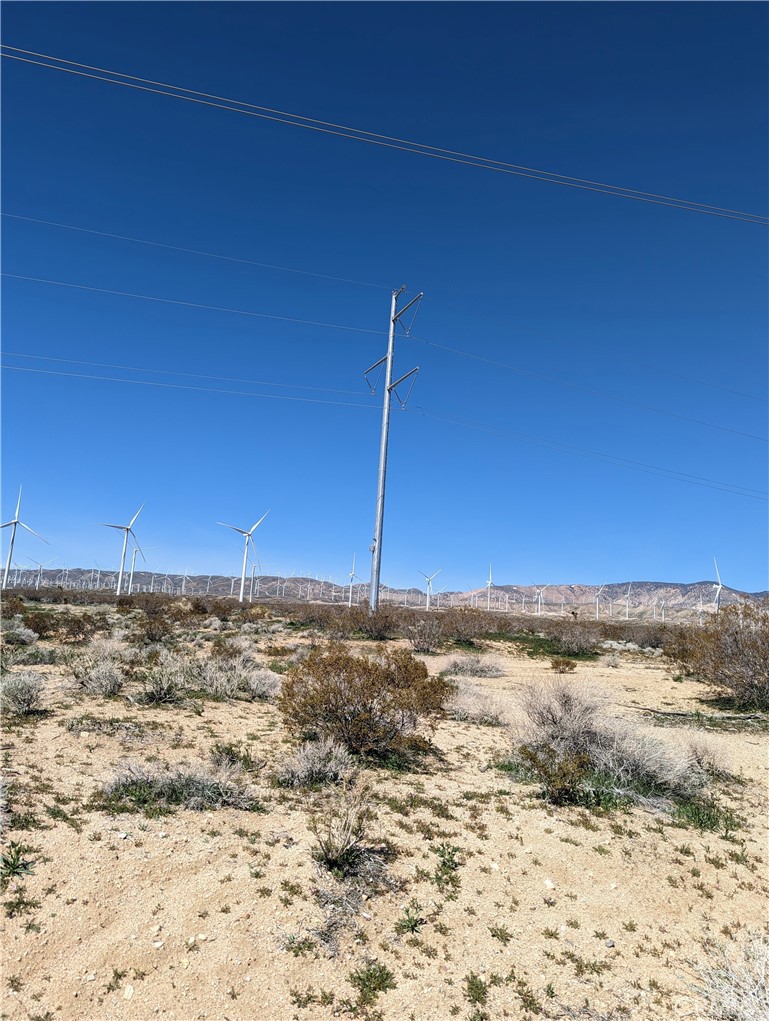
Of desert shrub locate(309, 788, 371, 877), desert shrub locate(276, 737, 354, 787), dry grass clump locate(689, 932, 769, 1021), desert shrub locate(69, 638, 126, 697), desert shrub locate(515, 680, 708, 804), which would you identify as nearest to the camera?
dry grass clump locate(689, 932, 769, 1021)

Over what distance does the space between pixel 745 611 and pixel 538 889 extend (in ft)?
49.4

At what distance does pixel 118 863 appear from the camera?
5926 mm

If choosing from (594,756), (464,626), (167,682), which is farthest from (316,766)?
(464,626)

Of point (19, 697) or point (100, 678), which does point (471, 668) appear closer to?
point (100, 678)

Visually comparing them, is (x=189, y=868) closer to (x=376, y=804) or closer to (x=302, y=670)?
(x=376, y=804)

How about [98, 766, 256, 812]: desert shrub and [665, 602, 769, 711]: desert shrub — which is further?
[665, 602, 769, 711]: desert shrub

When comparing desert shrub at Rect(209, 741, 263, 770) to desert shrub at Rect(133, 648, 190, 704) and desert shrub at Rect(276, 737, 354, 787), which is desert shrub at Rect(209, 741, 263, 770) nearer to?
desert shrub at Rect(276, 737, 354, 787)

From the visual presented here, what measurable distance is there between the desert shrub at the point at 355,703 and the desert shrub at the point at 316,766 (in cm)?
73

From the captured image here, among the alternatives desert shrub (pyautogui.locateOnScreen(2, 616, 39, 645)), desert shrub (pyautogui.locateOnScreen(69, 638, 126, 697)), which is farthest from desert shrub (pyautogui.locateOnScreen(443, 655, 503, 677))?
desert shrub (pyautogui.locateOnScreen(2, 616, 39, 645))

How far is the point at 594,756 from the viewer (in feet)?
31.7

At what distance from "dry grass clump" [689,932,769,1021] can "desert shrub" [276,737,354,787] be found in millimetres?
5274

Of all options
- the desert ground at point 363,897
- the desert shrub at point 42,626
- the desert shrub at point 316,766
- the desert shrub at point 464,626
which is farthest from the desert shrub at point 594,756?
the desert shrub at point 464,626

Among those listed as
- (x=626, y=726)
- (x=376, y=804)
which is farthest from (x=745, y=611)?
(x=376, y=804)

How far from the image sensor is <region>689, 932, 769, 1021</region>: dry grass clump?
4.28 m
